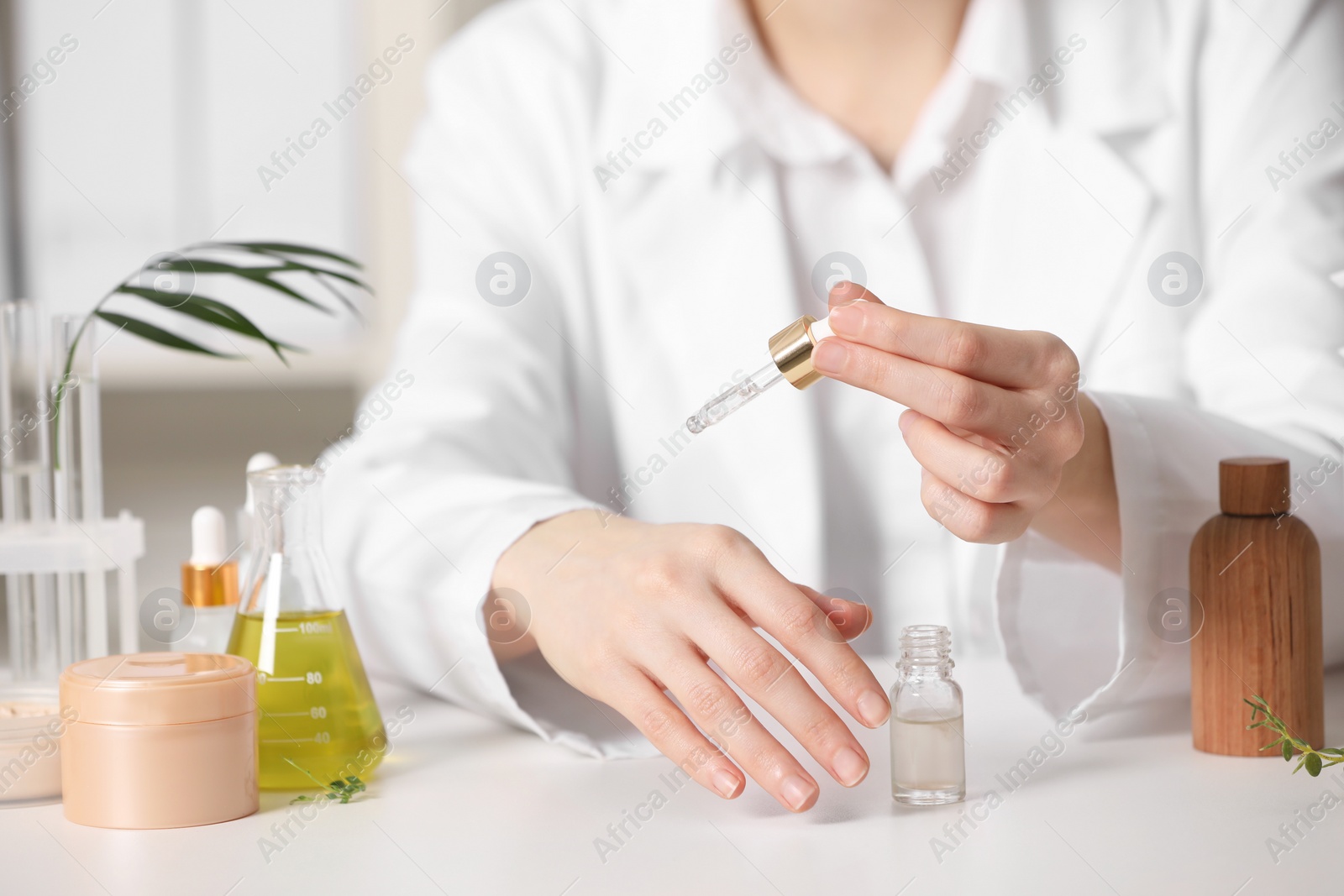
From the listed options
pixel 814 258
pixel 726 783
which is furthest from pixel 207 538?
pixel 814 258

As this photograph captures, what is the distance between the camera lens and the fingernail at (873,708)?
61cm

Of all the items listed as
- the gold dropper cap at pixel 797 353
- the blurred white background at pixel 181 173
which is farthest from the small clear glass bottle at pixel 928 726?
the blurred white background at pixel 181 173

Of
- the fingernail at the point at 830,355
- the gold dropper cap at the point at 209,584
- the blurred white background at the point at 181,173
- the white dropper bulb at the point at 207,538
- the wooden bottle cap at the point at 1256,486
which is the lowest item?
the gold dropper cap at the point at 209,584

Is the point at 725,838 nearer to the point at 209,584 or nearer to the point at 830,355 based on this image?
the point at 830,355

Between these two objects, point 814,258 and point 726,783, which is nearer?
point 726,783

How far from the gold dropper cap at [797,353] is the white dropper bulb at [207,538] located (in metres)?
0.40

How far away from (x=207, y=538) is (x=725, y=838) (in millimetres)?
400

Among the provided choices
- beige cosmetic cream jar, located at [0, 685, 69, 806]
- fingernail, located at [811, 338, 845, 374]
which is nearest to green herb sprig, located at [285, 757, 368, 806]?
beige cosmetic cream jar, located at [0, 685, 69, 806]

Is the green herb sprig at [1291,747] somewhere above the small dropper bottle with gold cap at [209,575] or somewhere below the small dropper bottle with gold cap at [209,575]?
below

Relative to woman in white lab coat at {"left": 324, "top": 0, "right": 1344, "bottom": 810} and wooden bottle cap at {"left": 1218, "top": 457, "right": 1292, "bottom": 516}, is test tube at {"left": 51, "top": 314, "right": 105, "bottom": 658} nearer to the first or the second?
woman in white lab coat at {"left": 324, "top": 0, "right": 1344, "bottom": 810}

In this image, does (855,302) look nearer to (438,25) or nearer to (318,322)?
(438,25)

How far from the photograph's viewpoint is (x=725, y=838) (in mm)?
580

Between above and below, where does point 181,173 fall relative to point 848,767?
above

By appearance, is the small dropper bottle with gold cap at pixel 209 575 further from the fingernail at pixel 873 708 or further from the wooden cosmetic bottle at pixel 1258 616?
the wooden cosmetic bottle at pixel 1258 616
